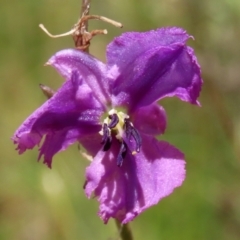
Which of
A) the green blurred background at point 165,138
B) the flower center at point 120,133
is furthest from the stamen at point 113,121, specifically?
the green blurred background at point 165,138

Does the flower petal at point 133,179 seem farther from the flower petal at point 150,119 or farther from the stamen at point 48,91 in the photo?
the stamen at point 48,91

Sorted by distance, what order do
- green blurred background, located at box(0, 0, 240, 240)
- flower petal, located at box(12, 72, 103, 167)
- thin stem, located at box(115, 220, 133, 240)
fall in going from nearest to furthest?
flower petal, located at box(12, 72, 103, 167), thin stem, located at box(115, 220, 133, 240), green blurred background, located at box(0, 0, 240, 240)

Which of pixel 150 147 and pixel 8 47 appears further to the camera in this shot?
Result: pixel 8 47

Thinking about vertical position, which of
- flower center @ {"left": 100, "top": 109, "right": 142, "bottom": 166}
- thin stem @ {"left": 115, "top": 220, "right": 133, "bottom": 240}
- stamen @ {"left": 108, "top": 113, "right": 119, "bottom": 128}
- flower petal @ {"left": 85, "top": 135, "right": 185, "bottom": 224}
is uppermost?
stamen @ {"left": 108, "top": 113, "right": 119, "bottom": 128}

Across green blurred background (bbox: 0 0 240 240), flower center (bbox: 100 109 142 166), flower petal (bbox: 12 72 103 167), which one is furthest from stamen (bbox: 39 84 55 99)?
green blurred background (bbox: 0 0 240 240)

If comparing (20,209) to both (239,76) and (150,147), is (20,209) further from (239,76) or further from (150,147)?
(150,147)

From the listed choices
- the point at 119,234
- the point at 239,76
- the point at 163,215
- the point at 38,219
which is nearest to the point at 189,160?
the point at 163,215

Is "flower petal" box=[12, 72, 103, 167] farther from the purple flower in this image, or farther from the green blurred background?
the green blurred background
